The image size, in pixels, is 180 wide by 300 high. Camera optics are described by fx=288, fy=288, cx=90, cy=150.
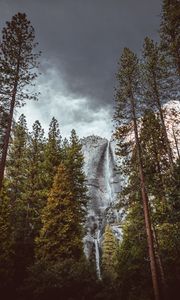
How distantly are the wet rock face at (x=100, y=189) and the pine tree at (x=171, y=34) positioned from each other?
36748 millimetres

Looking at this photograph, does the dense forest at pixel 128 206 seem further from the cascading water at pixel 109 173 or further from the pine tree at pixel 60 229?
the cascading water at pixel 109 173

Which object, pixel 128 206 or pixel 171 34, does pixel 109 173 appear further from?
pixel 171 34

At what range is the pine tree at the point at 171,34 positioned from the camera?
15.9 metres

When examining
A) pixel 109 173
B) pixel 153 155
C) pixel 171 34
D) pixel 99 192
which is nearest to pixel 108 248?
pixel 99 192

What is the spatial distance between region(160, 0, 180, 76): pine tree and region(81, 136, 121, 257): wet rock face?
36748mm

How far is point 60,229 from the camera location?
80.6 feet

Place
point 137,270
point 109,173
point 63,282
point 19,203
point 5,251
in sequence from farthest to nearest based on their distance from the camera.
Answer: point 109,173 → point 19,203 → point 137,270 → point 5,251 → point 63,282

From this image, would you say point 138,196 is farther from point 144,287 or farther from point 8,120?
point 8,120

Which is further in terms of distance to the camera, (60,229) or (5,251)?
(60,229)

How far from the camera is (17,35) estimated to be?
1959 cm

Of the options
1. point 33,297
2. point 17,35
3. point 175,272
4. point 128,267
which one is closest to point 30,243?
point 33,297

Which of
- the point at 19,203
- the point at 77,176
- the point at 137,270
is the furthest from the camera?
the point at 77,176

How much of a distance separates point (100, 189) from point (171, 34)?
5315cm

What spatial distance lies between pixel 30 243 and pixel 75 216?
4600mm
